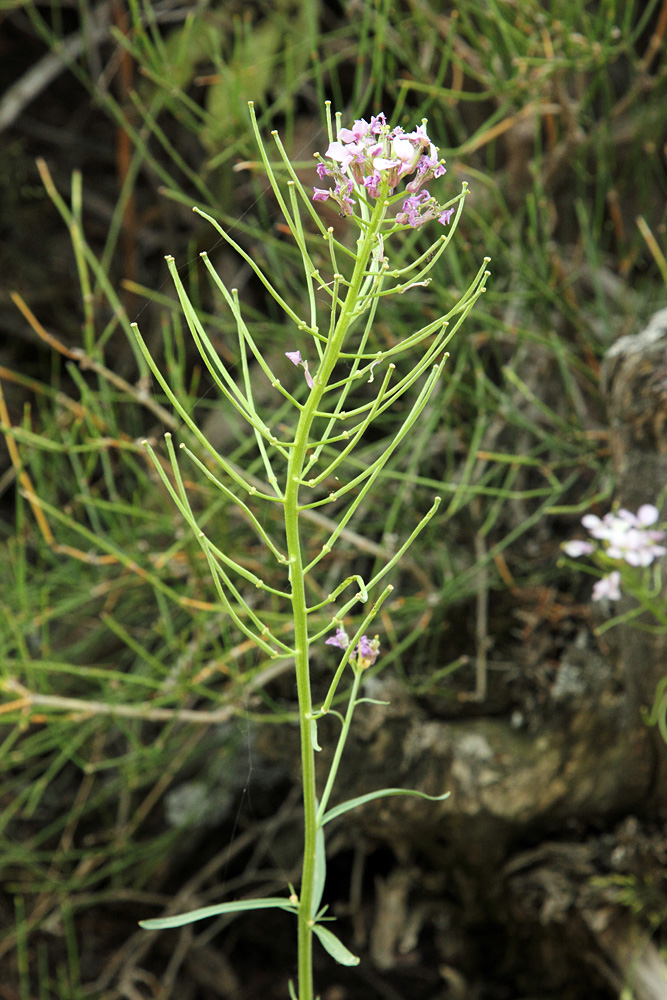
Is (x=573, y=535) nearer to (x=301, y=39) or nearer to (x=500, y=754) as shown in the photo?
(x=500, y=754)

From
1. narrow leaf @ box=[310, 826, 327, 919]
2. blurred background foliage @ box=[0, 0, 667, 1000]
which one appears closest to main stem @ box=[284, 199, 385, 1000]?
narrow leaf @ box=[310, 826, 327, 919]

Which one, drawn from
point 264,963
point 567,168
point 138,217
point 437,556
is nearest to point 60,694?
point 264,963

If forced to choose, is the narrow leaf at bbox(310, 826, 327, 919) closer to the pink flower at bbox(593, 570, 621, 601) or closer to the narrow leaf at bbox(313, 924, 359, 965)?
the narrow leaf at bbox(313, 924, 359, 965)

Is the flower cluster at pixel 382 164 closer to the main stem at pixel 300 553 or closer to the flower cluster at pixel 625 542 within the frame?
the main stem at pixel 300 553

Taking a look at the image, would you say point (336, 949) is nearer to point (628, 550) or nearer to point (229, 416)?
point (628, 550)

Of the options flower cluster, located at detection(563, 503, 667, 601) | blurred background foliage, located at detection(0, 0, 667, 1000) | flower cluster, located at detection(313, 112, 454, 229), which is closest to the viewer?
flower cluster, located at detection(313, 112, 454, 229)

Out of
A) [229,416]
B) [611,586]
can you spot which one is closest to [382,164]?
[611,586]
